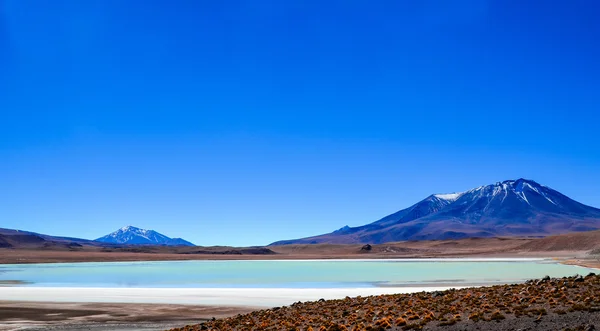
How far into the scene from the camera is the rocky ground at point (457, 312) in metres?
13.4

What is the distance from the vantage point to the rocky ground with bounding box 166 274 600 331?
13.4 m

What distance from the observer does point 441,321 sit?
14148mm

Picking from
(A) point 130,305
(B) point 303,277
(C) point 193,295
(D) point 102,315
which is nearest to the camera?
(D) point 102,315

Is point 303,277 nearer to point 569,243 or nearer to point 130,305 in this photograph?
point 130,305

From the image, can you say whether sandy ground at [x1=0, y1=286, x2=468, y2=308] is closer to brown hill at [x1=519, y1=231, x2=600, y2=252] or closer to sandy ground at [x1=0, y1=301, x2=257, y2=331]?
sandy ground at [x1=0, y1=301, x2=257, y2=331]

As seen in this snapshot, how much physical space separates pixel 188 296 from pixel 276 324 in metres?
16.7

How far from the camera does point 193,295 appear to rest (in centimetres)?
3288

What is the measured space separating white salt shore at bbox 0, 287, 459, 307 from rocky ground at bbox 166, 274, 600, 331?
8.74m

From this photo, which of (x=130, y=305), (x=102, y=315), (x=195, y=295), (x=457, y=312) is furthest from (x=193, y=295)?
(x=457, y=312)

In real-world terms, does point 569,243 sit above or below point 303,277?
above

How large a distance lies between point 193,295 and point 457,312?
20920mm

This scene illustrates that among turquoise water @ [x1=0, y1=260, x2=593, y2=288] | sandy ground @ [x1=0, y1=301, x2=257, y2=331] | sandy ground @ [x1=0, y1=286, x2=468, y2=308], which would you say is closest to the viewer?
sandy ground @ [x1=0, y1=301, x2=257, y2=331]

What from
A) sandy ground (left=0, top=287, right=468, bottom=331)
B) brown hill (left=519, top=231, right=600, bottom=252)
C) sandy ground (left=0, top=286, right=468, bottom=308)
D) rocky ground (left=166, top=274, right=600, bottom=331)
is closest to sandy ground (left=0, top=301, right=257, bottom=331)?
sandy ground (left=0, top=287, right=468, bottom=331)

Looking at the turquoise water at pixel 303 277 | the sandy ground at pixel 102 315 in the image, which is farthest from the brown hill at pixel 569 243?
the sandy ground at pixel 102 315
